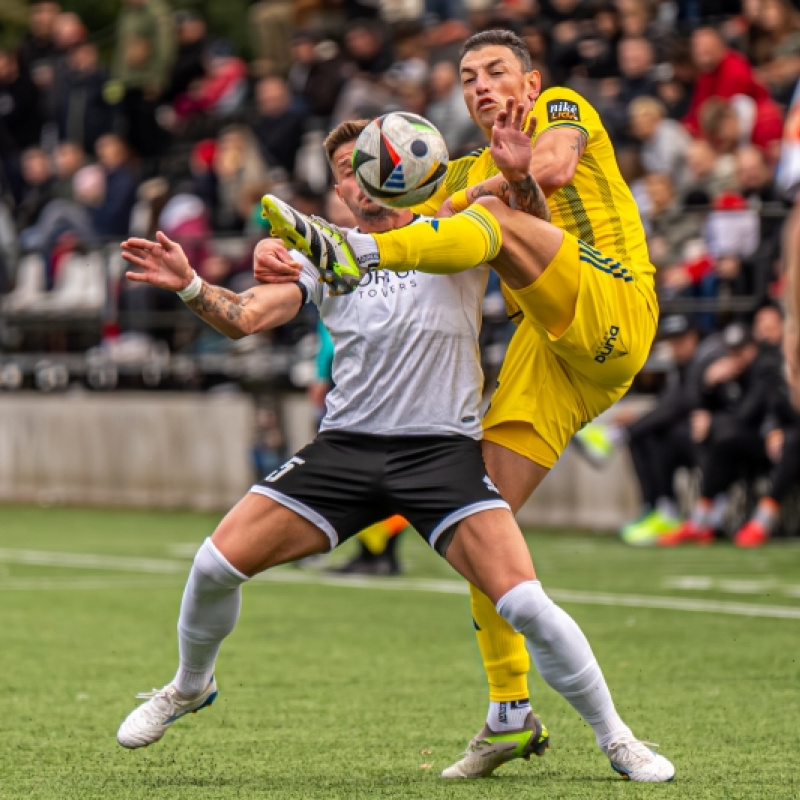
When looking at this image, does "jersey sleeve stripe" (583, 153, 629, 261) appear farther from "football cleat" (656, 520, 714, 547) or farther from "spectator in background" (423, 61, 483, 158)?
"spectator in background" (423, 61, 483, 158)

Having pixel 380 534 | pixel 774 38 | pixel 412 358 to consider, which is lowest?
pixel 380 534

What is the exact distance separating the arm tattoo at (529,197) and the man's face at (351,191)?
42 centimetres

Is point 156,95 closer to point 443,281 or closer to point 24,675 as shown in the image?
point 24,675

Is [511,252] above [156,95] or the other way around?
the other way around

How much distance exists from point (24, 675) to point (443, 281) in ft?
11.4

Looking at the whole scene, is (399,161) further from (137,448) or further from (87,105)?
(87,105)

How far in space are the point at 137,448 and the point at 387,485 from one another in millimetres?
14350

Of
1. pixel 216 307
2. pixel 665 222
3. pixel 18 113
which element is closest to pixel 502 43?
pixel 216 307

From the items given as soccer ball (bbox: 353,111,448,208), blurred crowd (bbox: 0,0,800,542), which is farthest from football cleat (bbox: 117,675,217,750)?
blurred crowd (bbox: 0,0,800,542)

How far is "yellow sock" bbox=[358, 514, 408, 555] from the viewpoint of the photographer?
41.7 feet

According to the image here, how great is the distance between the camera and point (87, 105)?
23.9 metres

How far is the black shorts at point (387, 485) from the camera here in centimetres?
586

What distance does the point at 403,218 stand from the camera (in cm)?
604

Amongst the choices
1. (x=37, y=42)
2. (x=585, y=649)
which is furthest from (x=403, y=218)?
(x=37, y=42)
